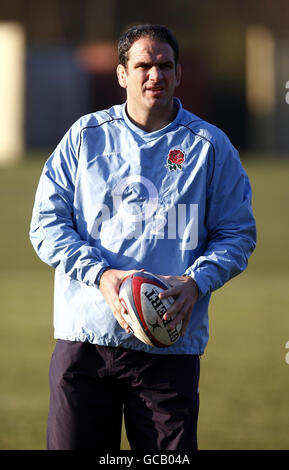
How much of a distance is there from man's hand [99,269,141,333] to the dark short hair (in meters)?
0.83

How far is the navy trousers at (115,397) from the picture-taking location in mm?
3879

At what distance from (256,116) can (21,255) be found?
30686 millimetres

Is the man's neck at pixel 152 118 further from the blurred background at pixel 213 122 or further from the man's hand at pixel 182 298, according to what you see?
the blurred background at pixel 213 122

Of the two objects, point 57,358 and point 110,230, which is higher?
point 110,230

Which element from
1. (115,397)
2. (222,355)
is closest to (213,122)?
(222,355)

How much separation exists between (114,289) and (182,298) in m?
0.25

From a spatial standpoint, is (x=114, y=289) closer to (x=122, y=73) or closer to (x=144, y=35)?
(x=122, y=73)

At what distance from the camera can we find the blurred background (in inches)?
292

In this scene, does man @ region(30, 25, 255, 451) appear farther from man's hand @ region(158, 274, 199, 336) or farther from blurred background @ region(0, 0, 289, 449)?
blurred background @ region(0, 0, 289, 449)

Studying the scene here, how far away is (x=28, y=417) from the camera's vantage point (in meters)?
6.89

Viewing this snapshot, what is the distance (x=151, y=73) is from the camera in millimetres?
3865

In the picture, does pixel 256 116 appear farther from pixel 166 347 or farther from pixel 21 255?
pixel 166 347

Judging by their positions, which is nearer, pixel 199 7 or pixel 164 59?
pixel 164 59
